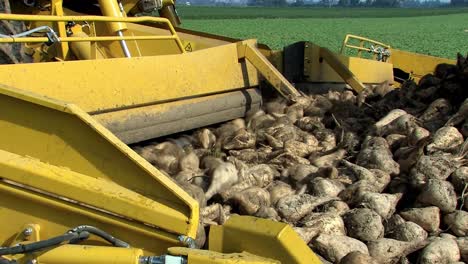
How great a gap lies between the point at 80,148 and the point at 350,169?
2588 mm

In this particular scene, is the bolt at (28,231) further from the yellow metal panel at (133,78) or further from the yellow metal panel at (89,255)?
the yellow metal panel at (133,78)

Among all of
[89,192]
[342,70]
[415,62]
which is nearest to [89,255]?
[89,192]

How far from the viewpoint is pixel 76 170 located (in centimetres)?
302

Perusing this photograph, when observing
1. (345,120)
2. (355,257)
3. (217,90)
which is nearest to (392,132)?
(345,120)

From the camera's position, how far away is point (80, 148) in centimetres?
298

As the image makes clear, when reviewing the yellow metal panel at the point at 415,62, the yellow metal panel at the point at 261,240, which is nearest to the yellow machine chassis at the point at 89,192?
the yellow metal panel at the point at 261,240

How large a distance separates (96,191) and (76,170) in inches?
6.0

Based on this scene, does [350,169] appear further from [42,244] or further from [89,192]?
[42,244]

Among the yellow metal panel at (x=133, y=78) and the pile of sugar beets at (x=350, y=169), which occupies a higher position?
the yellow metal panel at (x=133, y=78)

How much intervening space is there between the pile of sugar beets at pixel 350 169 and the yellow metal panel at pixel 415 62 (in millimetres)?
1868

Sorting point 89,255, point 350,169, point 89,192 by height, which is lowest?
point 350,169

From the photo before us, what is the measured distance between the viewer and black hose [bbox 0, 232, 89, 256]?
289 cm

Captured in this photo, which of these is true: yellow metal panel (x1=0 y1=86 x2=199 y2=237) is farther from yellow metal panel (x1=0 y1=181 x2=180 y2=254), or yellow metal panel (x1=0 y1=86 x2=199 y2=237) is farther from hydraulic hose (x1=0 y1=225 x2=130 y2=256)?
hydraulic hose (x1=0 y1=225 x2=130 y2=256)

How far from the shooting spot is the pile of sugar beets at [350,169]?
4188 millimetres
